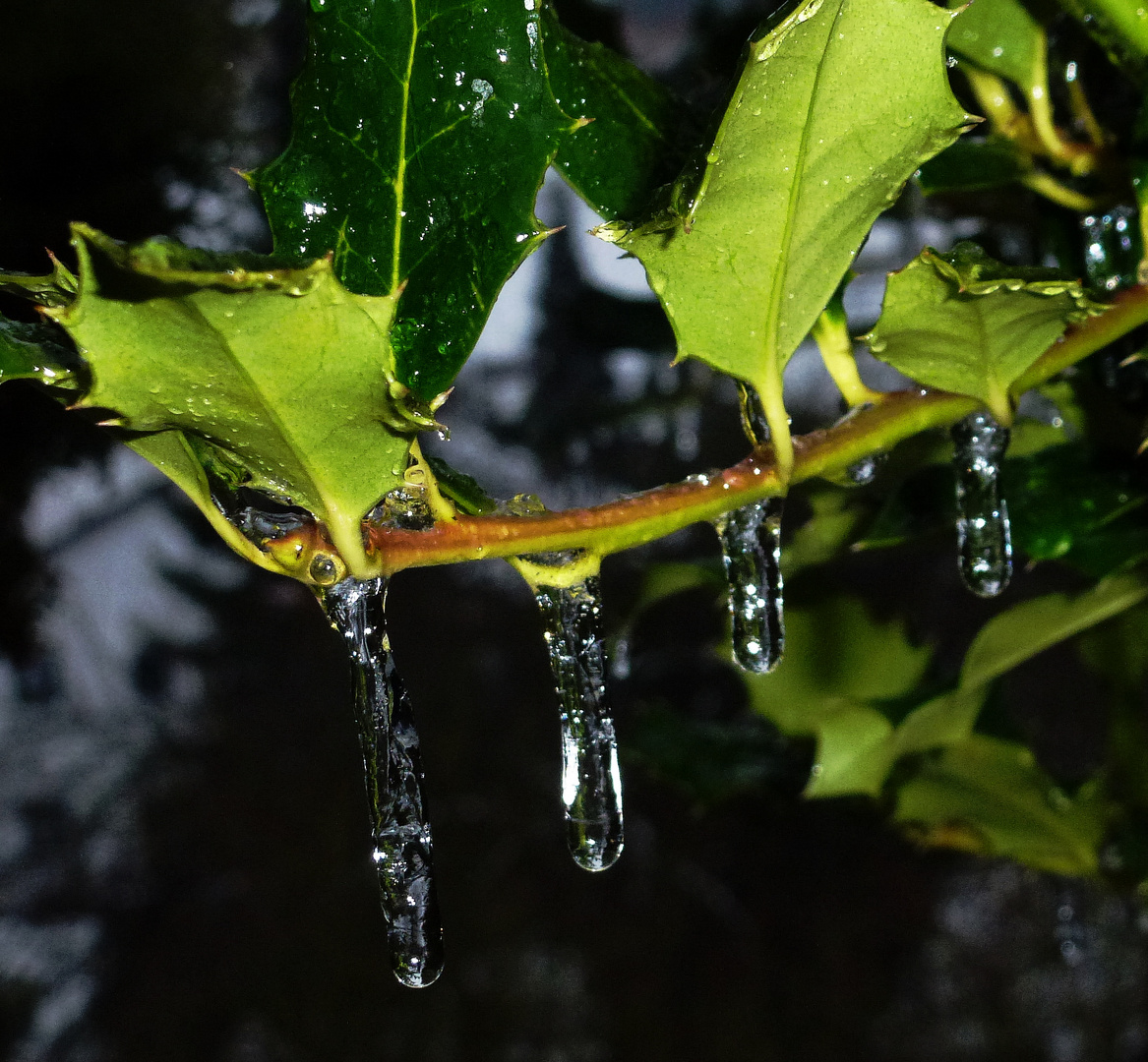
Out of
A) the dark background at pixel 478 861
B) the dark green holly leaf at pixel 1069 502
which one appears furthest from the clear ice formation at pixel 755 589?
the dark background at pixel 478 861

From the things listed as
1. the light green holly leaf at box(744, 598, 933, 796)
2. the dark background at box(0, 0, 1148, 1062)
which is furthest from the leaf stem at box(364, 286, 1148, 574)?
the dark background at box(0, 0, 1148, 1062)

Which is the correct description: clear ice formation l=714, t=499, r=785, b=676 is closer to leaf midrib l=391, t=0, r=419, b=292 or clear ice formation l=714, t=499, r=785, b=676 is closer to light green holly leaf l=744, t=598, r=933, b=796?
leaf midrib l=391, t=0, r=419, b=292

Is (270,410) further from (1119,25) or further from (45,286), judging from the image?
(1119,25)

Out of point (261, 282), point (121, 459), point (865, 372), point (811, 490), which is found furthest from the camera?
point (865, 372)

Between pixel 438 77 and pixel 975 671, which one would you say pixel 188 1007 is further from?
pixel 438 77

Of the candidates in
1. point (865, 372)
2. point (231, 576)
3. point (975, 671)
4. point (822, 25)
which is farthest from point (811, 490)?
point (231, 576)
